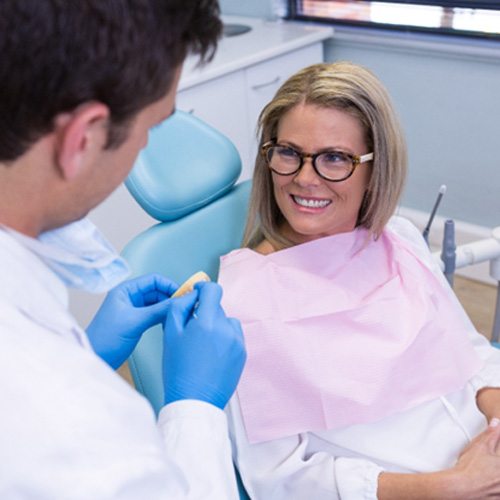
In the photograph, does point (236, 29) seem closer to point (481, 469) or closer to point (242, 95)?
point (242, 95)

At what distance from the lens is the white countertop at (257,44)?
7.74 ft

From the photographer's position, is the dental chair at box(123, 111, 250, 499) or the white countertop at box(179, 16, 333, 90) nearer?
the dental chair at box(123, 111, 250, 499)

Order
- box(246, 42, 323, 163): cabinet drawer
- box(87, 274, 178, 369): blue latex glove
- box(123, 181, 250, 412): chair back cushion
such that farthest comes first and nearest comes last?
box(246, 42, 323, 163): cabinet drawer → box(123, 181, 250, 412): chair back cushion → box(87, 274, 178, 369): blue latex glove

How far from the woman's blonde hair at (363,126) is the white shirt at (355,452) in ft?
1.14

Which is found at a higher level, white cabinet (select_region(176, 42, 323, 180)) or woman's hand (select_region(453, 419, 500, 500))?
white cabinet (select_region(176, 42, 323, 180))

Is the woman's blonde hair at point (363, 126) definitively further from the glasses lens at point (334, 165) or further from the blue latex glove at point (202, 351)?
the blue latex glove at point (202, 351)

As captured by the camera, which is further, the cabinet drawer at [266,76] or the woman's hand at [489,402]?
the cabinet drawer at [266,76]

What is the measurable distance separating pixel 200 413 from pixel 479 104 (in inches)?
72.1

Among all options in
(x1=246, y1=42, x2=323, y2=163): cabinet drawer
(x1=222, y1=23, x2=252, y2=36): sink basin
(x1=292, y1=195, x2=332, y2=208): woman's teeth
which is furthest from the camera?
(x1=222, y1=23, x2=252, y2=36): sink basin

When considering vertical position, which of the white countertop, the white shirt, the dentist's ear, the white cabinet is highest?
the dentist's ear

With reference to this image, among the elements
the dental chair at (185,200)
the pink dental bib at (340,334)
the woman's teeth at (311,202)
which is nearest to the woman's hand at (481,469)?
the pink dental bib at (340,334)

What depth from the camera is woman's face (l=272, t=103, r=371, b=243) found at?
4.39 feet

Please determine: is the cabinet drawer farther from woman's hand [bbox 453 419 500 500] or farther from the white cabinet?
woman's hand [bbox 453 419 500 500]

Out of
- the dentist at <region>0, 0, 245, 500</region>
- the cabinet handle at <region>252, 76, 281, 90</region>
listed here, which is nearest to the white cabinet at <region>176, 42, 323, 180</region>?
the cabinet handle at <region>252, 76, 281, 90</region>
